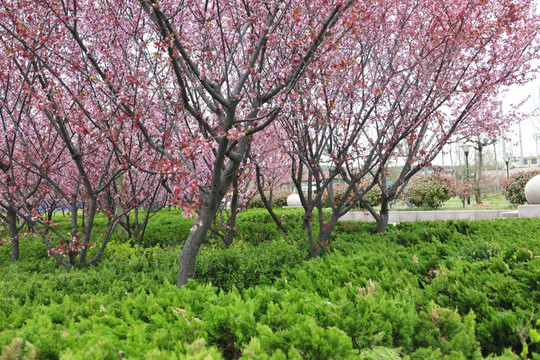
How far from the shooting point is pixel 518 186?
1341cm

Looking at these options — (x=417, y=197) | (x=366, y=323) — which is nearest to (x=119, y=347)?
(x=366, y=323)

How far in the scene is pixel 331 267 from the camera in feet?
11.1

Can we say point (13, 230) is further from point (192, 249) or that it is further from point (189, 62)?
point (189, 62)

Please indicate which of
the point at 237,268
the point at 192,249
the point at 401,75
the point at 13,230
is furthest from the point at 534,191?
the point at 13,230

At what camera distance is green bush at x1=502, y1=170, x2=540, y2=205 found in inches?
519

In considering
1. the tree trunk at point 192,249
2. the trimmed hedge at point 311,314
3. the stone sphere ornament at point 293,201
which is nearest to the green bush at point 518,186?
the stone sphere ornament at point 293,201

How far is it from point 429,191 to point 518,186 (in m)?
3.37

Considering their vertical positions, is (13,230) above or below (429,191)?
below

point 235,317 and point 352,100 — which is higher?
point 352,100

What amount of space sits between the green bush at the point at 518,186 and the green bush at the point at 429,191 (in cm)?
219

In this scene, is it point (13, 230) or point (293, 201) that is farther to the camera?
point (293, 201)

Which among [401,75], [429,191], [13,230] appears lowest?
[13,230]

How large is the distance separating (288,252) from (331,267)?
5.35 feet

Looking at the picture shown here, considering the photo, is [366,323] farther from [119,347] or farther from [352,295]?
[119,347]
